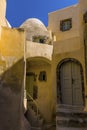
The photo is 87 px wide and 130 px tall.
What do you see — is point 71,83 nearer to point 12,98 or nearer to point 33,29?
point 12,98

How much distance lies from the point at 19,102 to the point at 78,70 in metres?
4.72

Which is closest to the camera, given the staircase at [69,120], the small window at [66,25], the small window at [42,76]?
the staircase at [69,120]

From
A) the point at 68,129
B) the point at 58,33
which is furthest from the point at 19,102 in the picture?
the point at 58,33

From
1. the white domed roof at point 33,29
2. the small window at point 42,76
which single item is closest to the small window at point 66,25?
the white domed roof at point 33,29

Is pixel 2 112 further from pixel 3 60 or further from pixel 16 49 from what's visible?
pixel 16 49

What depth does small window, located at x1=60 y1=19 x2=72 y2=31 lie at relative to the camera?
22641mm

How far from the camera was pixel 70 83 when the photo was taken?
14.7 metres

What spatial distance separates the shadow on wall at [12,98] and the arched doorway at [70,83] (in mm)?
3433

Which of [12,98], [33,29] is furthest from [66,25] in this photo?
[12,98]

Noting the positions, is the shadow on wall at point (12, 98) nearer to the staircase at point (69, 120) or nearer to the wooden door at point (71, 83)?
the staircase at point (69, 120)

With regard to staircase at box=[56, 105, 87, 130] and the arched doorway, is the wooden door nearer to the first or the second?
the arched doorway

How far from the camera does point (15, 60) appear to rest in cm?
1246

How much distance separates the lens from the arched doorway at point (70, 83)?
14.2 m

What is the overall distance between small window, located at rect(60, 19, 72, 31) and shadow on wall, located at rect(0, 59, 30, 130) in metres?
11.2
